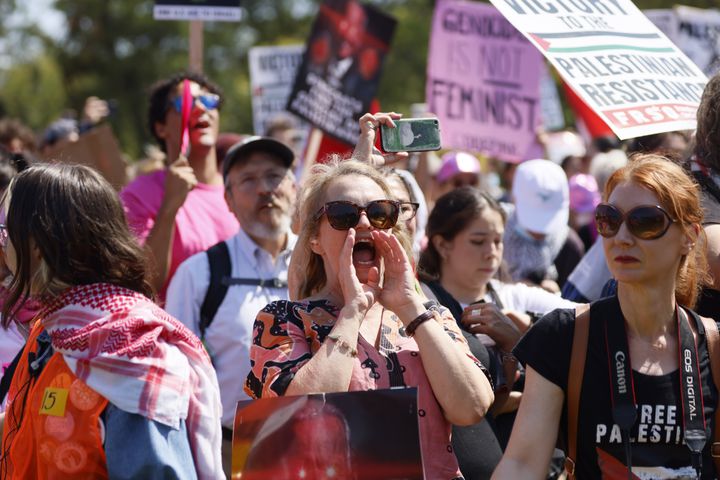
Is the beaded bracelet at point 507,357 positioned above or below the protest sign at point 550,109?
above

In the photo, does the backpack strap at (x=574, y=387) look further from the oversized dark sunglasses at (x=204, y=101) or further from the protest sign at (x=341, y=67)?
the protest sign at (x=341, y=67)

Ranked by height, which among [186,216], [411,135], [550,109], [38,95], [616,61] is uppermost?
[616,61]

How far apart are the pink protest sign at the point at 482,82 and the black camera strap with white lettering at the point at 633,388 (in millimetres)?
5209

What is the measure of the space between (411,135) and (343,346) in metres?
1.01

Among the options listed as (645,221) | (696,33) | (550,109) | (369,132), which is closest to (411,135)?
(369,132)

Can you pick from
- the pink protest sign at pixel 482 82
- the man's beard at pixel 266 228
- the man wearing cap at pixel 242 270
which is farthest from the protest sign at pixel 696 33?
the man's beard at pixel 266 228

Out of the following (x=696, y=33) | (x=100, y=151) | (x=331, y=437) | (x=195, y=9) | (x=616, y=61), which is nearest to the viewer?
(x=331, y=437)

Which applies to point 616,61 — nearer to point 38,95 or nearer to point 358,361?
point 358,361

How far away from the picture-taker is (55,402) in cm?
284

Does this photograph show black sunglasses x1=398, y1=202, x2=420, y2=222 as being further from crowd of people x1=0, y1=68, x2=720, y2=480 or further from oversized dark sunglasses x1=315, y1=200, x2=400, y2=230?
oversized dark sunglasses x1=315, y1=200, x2=400, y2=230

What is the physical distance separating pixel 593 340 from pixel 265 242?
2163 mm

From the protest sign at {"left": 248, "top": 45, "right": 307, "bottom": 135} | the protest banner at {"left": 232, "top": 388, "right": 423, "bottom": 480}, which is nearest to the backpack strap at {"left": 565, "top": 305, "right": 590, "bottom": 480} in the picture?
the protest banner at {"left": 232, "top": 388, "right": 423, "bottom": 480}

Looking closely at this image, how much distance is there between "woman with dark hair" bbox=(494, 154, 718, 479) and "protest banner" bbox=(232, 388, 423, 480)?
409 millimetres

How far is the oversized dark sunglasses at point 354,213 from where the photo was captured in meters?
3.22
